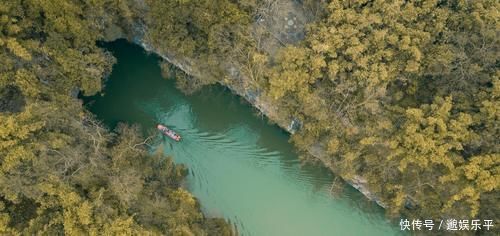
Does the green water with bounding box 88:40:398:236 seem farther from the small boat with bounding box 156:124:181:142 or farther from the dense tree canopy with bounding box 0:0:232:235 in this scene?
the dense tree canopy with bounding box 0:0:232:235

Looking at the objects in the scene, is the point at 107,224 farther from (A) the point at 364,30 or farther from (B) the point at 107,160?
(A) the point at 364,30

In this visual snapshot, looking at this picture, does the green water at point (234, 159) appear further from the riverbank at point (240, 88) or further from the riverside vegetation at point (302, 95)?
the riverside vegetation at point (302, 95)

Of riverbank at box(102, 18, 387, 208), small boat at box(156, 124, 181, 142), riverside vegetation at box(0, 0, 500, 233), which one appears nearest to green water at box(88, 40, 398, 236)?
small boat at box(156, 124, 181, 142)

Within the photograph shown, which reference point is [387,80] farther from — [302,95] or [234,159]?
[234,159]

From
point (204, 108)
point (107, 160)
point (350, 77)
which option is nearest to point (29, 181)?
point (107, 160)

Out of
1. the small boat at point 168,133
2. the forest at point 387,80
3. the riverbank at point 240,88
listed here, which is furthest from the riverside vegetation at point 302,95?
the small boat at point 168,133

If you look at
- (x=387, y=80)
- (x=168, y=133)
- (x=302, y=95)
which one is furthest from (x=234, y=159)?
(x=387, y=80)
